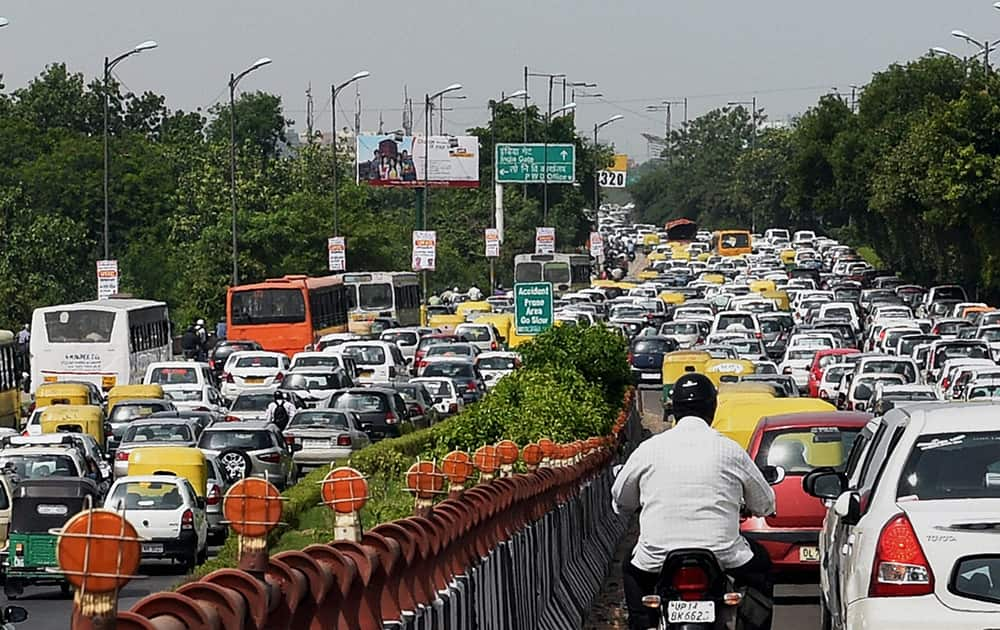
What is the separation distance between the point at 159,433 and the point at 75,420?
424 centimetres

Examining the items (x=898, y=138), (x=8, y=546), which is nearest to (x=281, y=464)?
(x=8, y=546)

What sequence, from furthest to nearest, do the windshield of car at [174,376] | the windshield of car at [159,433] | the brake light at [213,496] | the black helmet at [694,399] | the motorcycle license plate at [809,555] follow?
the windshield of car at [174,376], the windshield of car at [159,433], the brake light at [213,496], the motorcycle license plate at [809,555], the black helmet at [694,399]

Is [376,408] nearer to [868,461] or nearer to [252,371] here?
[252,371]

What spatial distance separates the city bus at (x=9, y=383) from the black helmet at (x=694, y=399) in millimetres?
38684

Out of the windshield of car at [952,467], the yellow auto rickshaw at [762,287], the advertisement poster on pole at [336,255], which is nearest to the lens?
the windshield of car at [952,467]

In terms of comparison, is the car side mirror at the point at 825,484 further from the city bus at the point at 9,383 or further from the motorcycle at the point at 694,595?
the city bus at the point at 9,383

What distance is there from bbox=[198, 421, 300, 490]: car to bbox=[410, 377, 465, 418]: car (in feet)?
43.9

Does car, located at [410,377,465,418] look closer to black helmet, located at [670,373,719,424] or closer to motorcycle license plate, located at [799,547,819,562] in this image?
motorcycle license plate, located at [799,547,819,562]

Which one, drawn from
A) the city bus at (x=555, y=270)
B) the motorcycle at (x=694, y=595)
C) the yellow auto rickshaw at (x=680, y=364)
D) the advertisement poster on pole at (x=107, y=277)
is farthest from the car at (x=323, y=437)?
the city bus at (x=555, y=270)

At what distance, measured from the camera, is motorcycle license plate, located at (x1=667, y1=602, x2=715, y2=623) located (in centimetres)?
871

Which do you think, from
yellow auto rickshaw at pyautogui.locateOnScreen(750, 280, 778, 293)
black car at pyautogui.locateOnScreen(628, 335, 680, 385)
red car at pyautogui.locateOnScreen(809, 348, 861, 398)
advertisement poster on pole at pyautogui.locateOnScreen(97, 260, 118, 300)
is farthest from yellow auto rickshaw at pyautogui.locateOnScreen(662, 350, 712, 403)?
yellow auto rickshaw at pyautogui.locateOnScreen(750, 280, 778, 293)

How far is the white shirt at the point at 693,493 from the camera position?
29.9ft

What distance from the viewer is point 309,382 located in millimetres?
46469

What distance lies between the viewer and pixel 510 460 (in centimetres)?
1486
